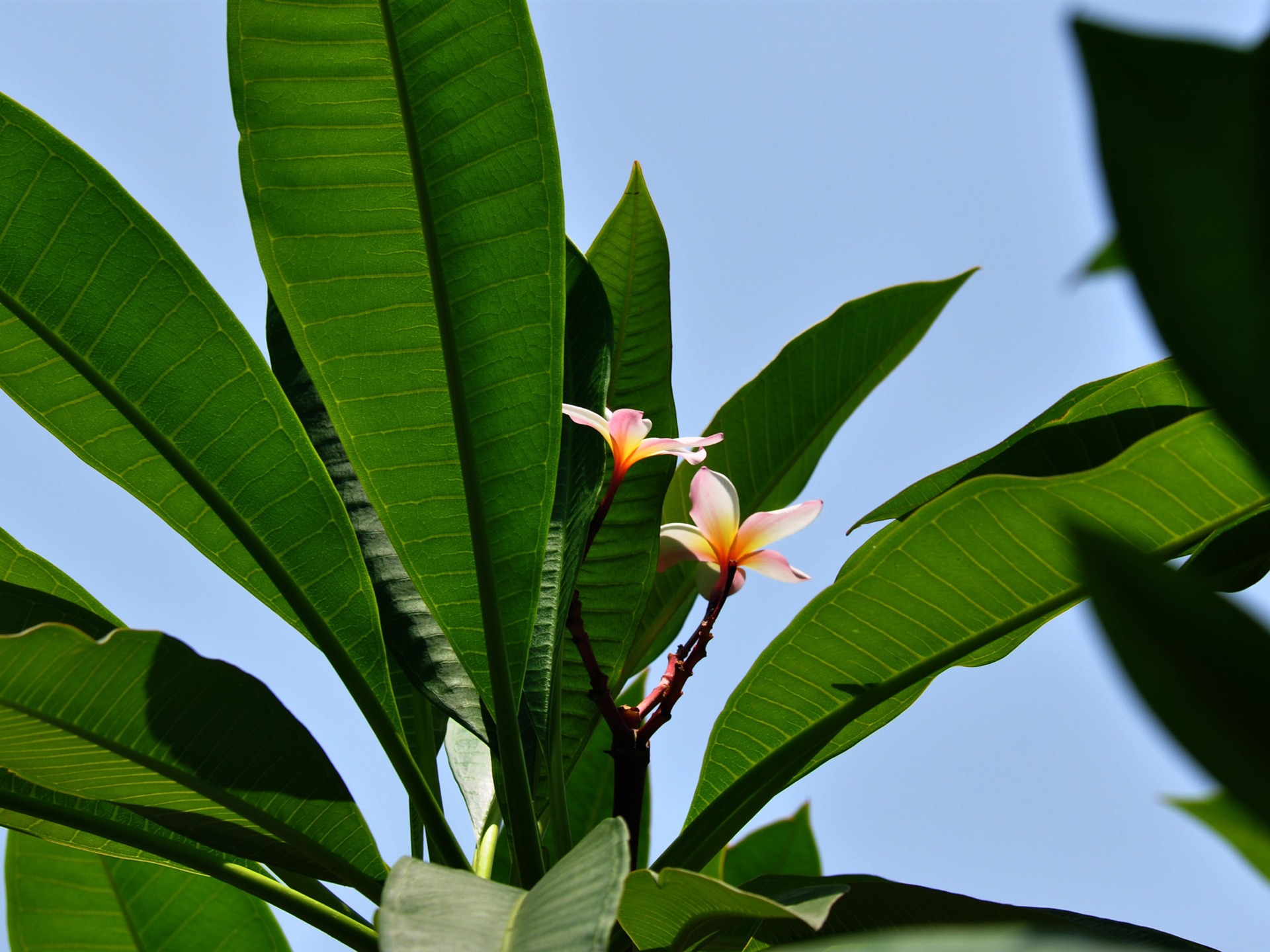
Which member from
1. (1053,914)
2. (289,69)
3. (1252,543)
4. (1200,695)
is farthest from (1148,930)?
(289,69)

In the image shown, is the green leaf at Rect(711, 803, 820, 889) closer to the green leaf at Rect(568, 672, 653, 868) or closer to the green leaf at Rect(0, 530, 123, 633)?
the green leaf at Rect(568, 672, 653, 868)

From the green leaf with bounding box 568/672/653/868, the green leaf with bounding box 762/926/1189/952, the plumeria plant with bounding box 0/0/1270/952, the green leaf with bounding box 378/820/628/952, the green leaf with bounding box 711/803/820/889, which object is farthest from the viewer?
the green leaf with bounding box 711/803/820/889

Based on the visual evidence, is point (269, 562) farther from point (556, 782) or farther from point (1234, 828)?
point (1234, 828)

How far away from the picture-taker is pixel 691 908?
1.83 ft

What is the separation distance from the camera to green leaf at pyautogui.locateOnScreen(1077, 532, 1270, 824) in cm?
16

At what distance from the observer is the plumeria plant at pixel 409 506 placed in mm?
617

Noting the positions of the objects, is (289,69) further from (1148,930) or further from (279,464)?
(1148,930)

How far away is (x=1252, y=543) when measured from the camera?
0.71 metres

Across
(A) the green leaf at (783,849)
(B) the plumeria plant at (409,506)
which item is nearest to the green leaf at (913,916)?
(B) the plumeria plant at (409,506)

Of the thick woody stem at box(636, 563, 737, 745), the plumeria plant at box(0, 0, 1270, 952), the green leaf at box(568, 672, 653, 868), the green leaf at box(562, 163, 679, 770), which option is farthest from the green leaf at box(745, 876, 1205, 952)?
the green leaf at box(568, 672, 653, 868)

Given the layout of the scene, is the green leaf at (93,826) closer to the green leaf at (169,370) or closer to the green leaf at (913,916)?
the green leaf at (169,370)

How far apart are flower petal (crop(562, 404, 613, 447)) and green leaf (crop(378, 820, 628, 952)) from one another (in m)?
0.37

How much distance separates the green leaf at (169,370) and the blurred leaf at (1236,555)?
62 centimetres

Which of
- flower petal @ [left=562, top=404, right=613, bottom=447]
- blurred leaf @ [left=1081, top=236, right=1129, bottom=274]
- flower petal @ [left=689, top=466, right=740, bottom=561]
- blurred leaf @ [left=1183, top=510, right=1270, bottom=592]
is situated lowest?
blurred leaf @ [left=1183, top=510, right=1270, bottom=592]
